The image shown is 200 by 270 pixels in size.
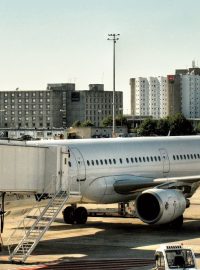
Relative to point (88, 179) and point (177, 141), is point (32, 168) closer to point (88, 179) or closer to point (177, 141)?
point (88, 179)

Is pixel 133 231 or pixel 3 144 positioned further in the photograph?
pixel 133 231

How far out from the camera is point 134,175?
42.1 m

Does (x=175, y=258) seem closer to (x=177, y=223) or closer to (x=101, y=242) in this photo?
(x=101, y=242)

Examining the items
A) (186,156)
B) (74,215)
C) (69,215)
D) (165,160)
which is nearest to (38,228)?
(69,215)

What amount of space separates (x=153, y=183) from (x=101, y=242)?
17.9ft

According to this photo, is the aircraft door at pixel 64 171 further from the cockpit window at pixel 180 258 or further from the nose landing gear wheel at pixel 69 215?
the cockpit window at pixel 180 258

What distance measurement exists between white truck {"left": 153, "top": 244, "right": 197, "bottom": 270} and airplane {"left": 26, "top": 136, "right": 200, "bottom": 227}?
11156mm

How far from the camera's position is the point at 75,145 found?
39.5m

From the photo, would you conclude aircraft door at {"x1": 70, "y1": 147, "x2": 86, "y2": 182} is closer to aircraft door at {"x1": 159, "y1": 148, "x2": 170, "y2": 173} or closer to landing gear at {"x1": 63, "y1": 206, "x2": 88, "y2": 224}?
landing gear at {"x1": 63, "y1": 206, "x2": 88, "y2": 224}

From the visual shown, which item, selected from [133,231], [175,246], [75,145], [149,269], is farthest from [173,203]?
[175,246]

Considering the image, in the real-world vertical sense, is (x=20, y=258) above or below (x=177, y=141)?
below

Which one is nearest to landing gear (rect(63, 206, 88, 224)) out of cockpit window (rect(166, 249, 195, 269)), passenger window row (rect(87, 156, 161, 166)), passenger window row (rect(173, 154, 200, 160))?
passenger window row (rect(87, 156, 161, 166))

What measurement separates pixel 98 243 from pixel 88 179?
14.5 feet

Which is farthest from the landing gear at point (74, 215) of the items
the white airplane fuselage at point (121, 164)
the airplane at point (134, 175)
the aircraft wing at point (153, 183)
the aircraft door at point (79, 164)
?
the aircraft door at point (79, 164)
